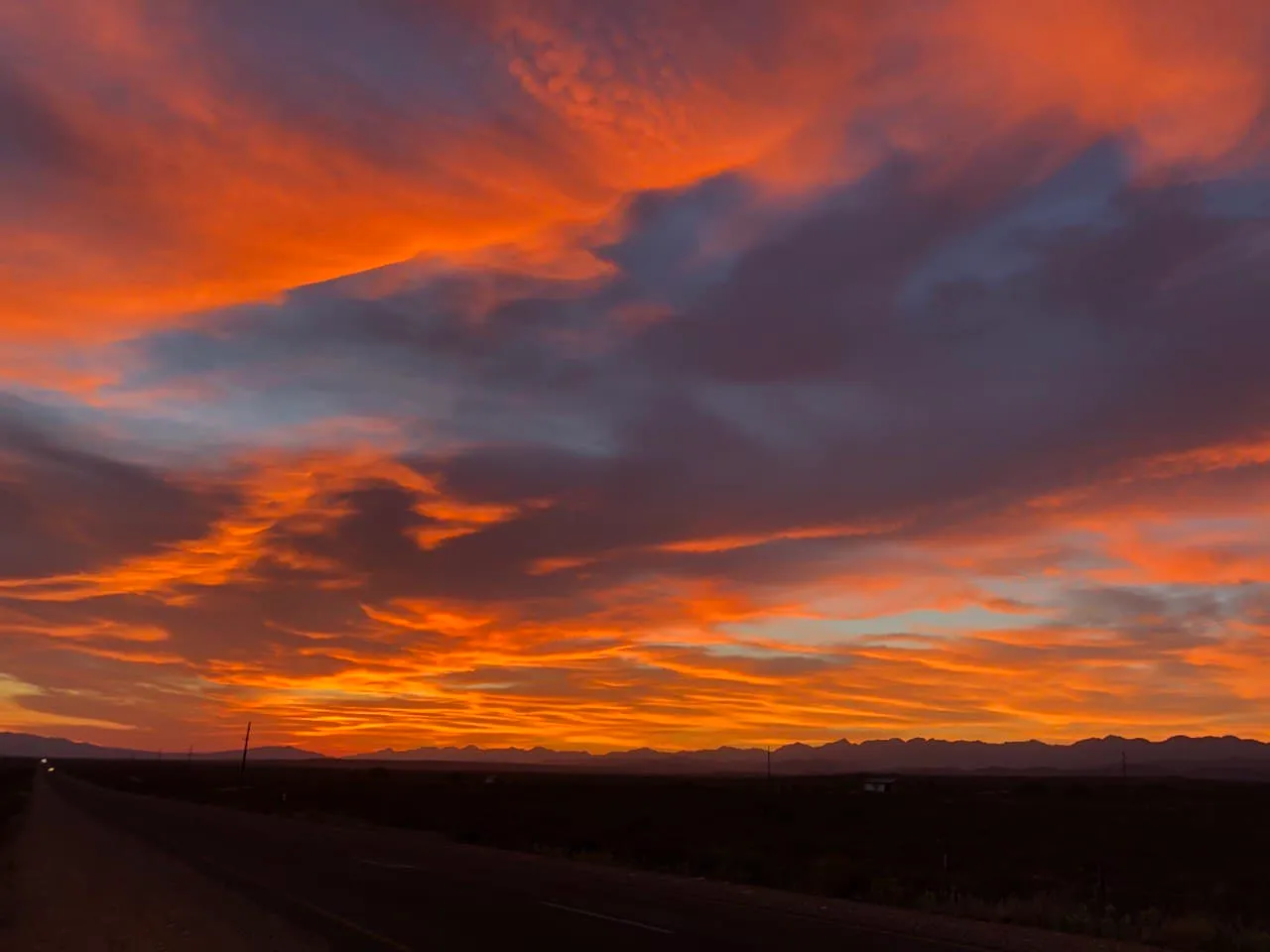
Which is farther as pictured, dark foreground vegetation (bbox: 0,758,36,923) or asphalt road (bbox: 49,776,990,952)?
dark foreground vegetation (bbox: 0,758,36,923)

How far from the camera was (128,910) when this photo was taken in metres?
16.5

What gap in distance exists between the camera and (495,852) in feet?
101

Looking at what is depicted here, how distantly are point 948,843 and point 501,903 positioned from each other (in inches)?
1289

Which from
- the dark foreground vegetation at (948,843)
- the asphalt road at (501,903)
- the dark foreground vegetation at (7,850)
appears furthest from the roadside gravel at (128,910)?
the dark foreground vegetation at (948,843)

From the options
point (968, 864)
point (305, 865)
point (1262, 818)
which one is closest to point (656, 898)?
point (305, 865)

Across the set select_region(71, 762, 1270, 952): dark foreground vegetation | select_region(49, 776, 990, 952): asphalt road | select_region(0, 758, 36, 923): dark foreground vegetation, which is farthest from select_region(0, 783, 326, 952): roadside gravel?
select_region(71, 762, 1270, 952): dark foreground vegetation

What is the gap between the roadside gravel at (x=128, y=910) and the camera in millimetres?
13281

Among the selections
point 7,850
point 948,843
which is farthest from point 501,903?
point 948,843

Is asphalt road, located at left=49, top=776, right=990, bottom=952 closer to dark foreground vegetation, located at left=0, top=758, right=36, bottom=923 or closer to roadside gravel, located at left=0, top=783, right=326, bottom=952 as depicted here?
roadside gravel, located at left=0, top=783, right=326, bottom=952

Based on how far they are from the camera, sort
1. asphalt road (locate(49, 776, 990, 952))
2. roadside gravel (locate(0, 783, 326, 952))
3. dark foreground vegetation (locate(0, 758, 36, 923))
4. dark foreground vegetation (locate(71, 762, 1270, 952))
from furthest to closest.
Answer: dark foreground vegetation (locate(71, 762, 1270, 952))
dark foreground vegetation (locate(0, 758, 36, 923))
asphalt road (locate(49, 776, 990, 952))
roadside gravel (locate(0, 783, 326, 952))

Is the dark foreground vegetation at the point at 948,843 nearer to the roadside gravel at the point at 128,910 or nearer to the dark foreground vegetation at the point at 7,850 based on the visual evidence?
the roadside gravel at the point at 128,910

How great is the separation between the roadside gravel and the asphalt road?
70 centimetres

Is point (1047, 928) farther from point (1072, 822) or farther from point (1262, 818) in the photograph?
point (1262, 818)

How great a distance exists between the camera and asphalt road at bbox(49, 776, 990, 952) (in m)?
14.4
